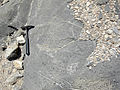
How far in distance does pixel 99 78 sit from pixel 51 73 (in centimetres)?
54

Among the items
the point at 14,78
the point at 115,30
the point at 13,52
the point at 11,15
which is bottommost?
the point at 14,78

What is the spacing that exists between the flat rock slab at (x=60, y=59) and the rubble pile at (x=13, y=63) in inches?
6.9

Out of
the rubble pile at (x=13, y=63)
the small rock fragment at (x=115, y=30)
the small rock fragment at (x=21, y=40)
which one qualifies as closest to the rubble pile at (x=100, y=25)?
the small rock fragment at (x=115, y=30)

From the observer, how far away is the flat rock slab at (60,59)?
85.3 inches

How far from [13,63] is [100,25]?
52.9 inches

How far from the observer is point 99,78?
2158 millimetres

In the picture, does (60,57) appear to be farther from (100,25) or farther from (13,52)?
(13,52)

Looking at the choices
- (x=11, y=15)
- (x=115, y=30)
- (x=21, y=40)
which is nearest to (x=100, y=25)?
(x=115, y=30)

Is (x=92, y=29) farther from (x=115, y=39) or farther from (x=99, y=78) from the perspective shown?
(x=99, y=78)

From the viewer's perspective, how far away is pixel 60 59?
233 centimetres

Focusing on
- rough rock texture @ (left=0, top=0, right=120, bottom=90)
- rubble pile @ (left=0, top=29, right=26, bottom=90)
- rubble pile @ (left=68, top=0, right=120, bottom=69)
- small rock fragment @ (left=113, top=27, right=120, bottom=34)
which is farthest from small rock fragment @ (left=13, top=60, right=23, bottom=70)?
small rock fragment @ (left=113, top=27, right=120, bottom=34)

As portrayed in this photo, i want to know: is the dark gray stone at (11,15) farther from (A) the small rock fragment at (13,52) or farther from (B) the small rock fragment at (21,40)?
(A) the small rock fragment at (13,52)

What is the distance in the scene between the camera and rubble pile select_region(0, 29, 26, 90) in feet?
9.09

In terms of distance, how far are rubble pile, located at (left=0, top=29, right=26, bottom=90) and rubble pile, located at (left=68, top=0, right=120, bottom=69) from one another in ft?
3.09
